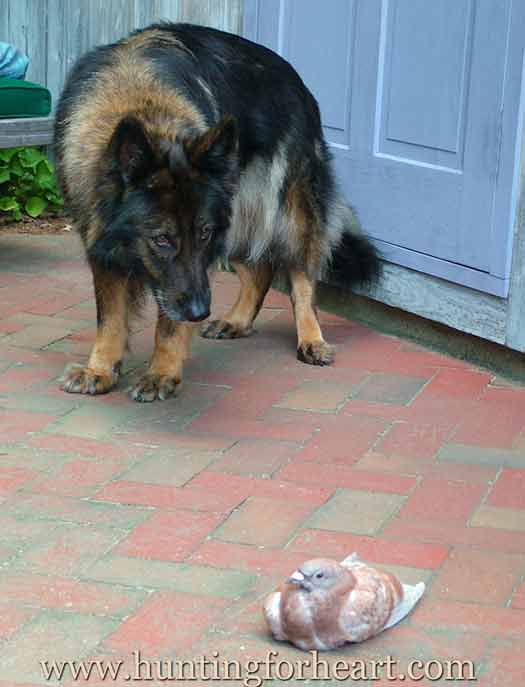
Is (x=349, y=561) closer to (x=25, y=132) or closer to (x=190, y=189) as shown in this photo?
(x=190, y=189)

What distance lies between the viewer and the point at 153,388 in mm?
4398

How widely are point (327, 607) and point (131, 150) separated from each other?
1.72 m

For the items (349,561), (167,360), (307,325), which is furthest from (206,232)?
(349,561)

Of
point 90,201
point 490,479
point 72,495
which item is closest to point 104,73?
point 90,201

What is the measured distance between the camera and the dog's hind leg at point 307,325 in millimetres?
4879

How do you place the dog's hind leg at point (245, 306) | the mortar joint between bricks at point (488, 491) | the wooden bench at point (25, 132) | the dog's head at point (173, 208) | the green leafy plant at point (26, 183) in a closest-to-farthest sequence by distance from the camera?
the mortar joint between bricks at point (488, 491), the dog's head at point (173, 208), the dog's hind leg at point (245, 306), the wooden bench at point (25, 132), the green leafy plant at point (26, 183)

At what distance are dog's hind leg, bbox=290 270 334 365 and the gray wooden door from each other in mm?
436

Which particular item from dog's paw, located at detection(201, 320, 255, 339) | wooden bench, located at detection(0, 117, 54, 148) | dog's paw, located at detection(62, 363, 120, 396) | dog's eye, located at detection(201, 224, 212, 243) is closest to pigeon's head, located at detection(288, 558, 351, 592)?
dog's eye, located at detection(201, 224, 212, 243)

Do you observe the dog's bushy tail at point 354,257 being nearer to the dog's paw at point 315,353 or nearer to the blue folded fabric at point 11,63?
the dog's paw at point 315,353

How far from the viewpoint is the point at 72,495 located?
3.52 m

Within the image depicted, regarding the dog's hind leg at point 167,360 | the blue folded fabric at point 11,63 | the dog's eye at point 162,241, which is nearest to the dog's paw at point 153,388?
the dog's hind leg at point 167,360

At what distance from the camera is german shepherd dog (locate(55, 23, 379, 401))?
3949mm

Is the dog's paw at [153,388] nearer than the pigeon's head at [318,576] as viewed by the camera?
No

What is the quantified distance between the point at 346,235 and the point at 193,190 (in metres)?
1.32
